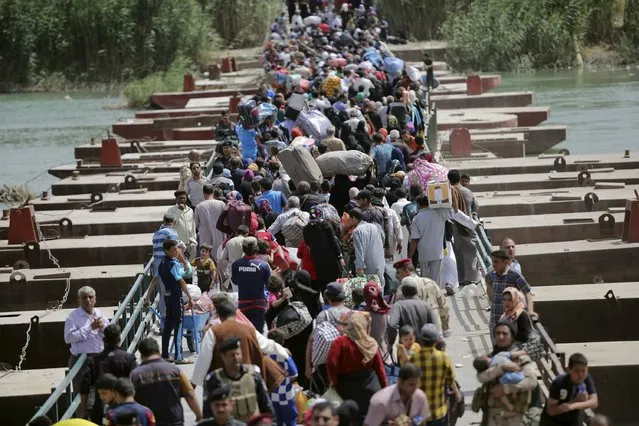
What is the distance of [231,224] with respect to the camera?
1714cm

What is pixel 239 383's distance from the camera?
10.9m

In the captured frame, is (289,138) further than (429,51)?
No

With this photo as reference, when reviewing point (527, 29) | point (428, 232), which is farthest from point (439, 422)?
point (527, 29)

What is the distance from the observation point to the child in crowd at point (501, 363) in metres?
11.6

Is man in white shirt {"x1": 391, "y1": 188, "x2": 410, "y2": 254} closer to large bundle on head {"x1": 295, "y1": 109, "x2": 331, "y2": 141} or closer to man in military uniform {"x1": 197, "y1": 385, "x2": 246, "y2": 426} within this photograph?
large bundle on head {"x1": 295, "y1": 109, "x2": 331, "y2": 141}

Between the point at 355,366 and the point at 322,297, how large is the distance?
4.56 meters

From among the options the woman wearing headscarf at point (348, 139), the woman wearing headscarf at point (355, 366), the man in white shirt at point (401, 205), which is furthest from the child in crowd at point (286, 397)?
the woman wearing headscarf at point (348, 139)

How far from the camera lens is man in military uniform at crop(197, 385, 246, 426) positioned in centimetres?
1007

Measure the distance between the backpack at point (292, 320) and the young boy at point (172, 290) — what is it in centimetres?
198

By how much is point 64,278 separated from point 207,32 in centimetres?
4307

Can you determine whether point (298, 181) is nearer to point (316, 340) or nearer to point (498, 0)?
point (316, 340)

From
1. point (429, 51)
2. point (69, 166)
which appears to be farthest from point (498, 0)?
point (69, 166)

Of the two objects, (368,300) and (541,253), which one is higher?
(368,300)

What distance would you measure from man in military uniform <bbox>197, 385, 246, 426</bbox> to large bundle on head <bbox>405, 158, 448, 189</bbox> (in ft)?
28.0
